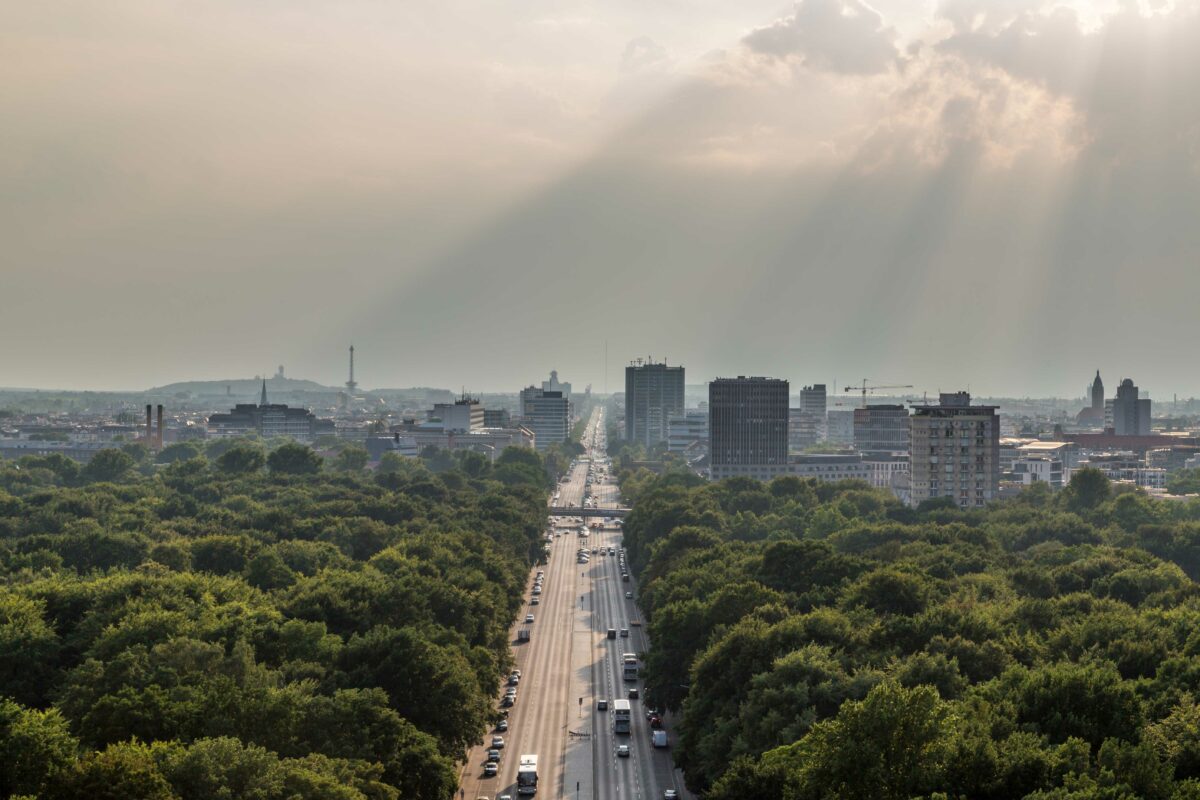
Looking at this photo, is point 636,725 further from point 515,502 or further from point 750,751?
point 515,502

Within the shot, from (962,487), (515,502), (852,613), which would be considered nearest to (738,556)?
(852,613)

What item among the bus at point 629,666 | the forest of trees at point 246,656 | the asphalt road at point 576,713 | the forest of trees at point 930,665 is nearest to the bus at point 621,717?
the asphalt road at point 576,713

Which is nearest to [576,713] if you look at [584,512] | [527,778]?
[527,778]

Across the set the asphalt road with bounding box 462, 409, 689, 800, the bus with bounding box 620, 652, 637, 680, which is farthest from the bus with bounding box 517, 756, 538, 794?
the bus with bounding box 620, 652, 637, 680

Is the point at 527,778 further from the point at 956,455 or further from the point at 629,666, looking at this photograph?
the point at 956,455

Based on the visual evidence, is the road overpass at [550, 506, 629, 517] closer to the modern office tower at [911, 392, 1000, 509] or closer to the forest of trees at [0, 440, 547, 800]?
the modern office tower at [911, 392, 1000, 509]
